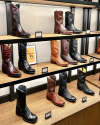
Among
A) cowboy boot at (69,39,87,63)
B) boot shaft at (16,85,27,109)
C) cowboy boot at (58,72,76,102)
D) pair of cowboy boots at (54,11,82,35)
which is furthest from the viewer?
cowboy boot at (69,39,87,63)

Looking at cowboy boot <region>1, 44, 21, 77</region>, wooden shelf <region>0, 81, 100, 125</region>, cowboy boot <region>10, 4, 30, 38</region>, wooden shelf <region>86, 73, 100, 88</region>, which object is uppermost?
cowboy boot <region>10, 4, 30, 38</region>

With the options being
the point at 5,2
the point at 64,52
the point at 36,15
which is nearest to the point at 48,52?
the point at 64,52

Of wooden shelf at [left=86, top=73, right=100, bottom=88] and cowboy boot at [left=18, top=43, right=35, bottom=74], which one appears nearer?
cowboy boot at [left=18, top=43, right=35, bottom=74]

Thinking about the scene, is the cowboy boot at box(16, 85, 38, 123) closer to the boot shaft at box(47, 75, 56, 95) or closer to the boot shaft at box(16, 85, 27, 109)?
the boot shaft at box(16, 85, 27, 109)

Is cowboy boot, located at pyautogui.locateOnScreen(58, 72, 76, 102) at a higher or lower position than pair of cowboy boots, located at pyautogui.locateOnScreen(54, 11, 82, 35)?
lower

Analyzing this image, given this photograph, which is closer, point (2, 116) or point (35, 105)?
point (2, 116)

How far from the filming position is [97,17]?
9.04ft

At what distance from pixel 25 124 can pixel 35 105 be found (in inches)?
Answer: 15.0

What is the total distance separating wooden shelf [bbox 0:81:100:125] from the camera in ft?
5.64

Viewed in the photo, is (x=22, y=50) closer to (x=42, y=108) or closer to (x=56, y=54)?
(x=56, y=54)

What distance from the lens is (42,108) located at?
1.94 meters

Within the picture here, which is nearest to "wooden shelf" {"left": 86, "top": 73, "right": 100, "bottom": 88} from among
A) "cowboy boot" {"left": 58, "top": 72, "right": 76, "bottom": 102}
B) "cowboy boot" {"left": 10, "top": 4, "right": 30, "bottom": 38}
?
"cowboy boot" {"left": 58, "top": 72, "right": 76, "bottom": 102}

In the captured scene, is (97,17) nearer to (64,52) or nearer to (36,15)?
(64,52)

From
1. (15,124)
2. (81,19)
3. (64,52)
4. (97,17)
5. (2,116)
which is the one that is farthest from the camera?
(97,17)
